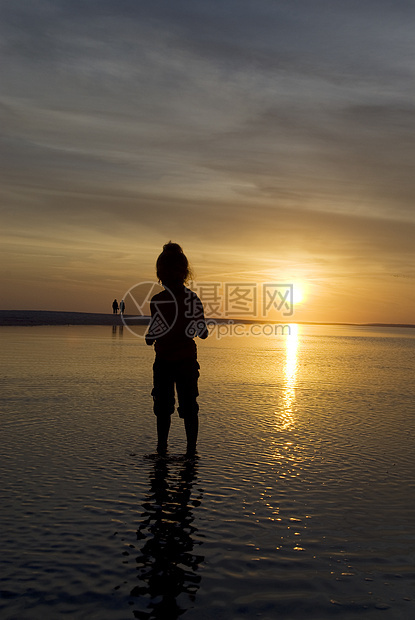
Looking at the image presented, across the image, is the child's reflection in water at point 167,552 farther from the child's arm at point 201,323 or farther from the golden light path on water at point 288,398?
the golden light path on water at point 288,398

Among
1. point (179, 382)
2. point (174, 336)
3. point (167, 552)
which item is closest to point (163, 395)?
point (179, 382)

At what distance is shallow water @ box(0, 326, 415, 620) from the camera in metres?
2.98

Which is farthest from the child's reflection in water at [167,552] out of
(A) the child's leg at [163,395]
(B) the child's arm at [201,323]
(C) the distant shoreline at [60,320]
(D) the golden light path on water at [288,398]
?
(C) the distant shoreline at [60,320]

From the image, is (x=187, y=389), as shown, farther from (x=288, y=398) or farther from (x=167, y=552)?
(x=288, y=398)

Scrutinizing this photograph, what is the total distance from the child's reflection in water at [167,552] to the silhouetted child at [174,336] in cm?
120

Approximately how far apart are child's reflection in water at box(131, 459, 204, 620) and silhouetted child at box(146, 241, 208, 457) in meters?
1.20

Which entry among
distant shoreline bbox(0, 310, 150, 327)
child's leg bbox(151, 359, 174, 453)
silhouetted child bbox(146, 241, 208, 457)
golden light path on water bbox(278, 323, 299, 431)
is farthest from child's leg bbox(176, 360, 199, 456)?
distant shoreline bbox(0, 310, 150, 327)

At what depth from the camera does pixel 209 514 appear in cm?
416

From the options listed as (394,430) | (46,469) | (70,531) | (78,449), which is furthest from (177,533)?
(394,430)

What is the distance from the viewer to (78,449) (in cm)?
597

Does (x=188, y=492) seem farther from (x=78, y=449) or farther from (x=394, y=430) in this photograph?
(x=394, y=430)

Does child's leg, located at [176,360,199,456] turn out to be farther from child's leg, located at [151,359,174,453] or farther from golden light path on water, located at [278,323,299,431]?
golden light path on water, located at [278,323,299,431]

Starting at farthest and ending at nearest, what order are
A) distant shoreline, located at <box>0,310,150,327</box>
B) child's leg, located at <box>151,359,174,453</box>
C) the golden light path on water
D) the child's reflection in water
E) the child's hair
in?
distant shoreline, located at <box>0,310,150,327</box> → the golden light path on water → the child's hair → child's leg, located at <box>151,359,174,453</box> → the child's reflection in water

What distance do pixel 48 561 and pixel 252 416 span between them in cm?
519
